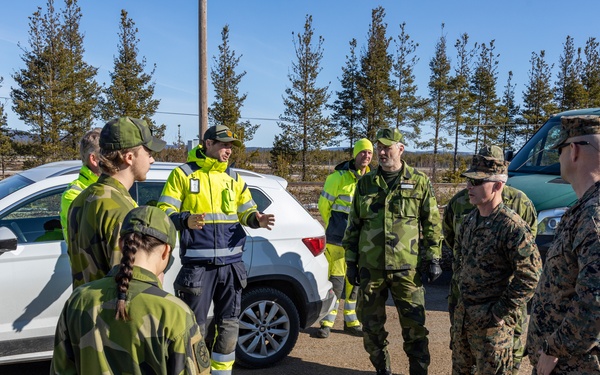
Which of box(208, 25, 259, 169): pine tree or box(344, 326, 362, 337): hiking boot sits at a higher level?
box(208, 25, 259, 169): pine tree

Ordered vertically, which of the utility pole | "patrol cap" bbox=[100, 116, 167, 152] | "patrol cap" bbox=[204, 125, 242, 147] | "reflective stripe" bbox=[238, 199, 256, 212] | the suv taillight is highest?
the utility pole

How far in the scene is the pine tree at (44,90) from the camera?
25739 millimetres

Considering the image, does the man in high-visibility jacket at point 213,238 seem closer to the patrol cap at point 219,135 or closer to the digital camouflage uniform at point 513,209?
the patrol cap at point 219,135

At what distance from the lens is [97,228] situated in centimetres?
238

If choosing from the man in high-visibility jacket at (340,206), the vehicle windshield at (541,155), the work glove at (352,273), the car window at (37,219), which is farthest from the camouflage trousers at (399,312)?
the vehicle windshield at (541,155)

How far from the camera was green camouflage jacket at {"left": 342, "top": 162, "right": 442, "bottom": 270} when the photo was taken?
4352 millimetres

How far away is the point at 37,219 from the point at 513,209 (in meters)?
4.21

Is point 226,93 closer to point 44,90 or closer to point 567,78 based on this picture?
point 44,90

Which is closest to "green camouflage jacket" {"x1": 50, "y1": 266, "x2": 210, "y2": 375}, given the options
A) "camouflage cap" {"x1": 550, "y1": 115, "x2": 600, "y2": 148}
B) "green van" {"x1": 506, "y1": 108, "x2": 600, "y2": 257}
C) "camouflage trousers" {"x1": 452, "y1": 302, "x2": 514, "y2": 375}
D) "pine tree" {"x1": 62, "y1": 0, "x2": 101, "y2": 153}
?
"camouflage cap" {"x1": 550, "y1": 115, "x2": 600, "y2": 148}

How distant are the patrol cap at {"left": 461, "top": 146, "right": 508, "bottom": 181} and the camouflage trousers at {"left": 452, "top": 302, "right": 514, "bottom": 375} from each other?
92cm

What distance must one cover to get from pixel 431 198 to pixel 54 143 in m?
25.6

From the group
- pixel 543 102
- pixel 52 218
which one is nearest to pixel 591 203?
pixel 52 218

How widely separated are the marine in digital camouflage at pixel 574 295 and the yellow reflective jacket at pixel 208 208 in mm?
2316

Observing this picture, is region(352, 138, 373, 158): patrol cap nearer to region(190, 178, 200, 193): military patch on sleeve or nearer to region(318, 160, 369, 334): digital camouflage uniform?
region(318, 160, 369, 334): digital camouflage uniform
